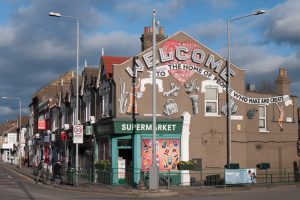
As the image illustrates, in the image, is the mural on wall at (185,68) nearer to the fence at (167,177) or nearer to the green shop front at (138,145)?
the green shop front at (138,145)

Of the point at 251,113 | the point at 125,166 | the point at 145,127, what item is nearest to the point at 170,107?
the point at 145,127

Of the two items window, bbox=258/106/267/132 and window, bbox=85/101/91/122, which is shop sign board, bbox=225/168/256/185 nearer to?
window, bbox=258/106/267/132

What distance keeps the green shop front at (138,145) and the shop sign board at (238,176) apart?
418 cm

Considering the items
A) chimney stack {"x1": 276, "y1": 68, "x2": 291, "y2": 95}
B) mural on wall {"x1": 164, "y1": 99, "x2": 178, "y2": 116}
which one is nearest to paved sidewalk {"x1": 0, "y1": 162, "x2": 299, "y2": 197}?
mural on wall {"x1": 164, "y1": 99, "x2": 178, "y2": 116}

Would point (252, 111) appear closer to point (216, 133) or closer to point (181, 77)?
point (216, 133)

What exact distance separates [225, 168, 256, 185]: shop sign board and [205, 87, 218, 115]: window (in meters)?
5.39

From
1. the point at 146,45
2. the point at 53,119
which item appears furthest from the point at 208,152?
the point at 53,119

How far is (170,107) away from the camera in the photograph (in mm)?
31641

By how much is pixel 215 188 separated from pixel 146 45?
11372 millimetres

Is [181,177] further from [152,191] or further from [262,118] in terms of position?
[262,118]

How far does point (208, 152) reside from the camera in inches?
1257

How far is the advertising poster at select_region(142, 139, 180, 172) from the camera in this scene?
101ft

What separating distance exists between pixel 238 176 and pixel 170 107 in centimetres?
626

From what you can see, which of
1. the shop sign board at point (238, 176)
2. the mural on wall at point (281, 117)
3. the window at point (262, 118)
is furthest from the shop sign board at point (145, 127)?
the mural on wall at point (281, 117)
